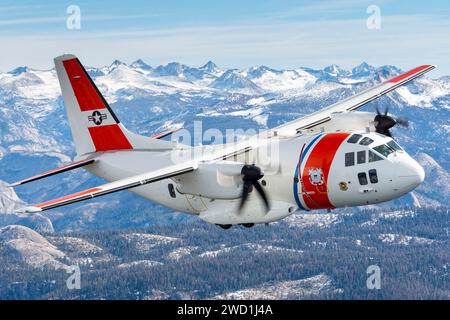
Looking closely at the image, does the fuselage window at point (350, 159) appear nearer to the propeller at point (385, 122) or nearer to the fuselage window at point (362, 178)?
→ the fuselage window at point (362, 178)

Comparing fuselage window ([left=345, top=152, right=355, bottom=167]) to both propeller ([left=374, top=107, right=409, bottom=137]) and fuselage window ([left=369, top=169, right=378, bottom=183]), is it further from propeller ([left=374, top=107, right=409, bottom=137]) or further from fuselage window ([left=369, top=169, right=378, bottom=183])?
propeller ([left=374, top=107, right=409, bottom=137])

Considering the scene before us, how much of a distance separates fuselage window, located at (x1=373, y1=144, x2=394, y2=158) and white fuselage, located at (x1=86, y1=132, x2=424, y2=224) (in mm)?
70

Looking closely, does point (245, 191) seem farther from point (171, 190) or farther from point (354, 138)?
point (171, 190)

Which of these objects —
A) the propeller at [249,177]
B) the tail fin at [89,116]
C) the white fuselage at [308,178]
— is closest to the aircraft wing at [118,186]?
the white fuselage at [308,178]

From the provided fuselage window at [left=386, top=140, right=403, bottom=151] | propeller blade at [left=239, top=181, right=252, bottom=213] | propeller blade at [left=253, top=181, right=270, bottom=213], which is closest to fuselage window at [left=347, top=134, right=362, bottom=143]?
fuselage window at [left=386, top=140, right=403, bottom=151]

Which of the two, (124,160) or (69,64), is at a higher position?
(69,64)

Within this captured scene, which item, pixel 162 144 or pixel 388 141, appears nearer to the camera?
pixel 388 141

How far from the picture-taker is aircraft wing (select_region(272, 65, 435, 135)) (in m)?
68.9

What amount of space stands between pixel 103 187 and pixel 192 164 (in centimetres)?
700

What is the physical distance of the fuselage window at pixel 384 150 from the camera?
53237mm
